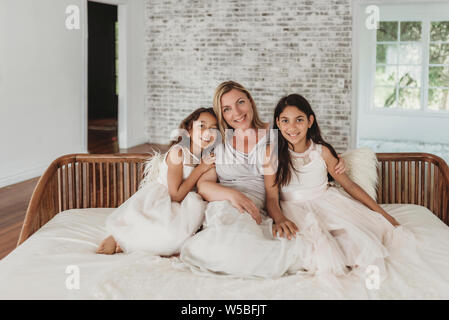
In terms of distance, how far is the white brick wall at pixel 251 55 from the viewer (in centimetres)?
652

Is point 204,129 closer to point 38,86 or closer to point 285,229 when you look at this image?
point 285,229

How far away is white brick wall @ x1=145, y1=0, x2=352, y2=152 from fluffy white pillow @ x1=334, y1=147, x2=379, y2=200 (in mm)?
4132

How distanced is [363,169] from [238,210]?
0.77m

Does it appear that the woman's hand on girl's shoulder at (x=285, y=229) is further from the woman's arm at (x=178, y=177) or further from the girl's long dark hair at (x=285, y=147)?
the woman's arm at (x=178, y=177)

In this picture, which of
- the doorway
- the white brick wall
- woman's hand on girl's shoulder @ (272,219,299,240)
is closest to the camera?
woman's hand on girl's shoulder @ (272,219,299,240)

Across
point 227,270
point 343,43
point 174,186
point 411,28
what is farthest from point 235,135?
point 411,28

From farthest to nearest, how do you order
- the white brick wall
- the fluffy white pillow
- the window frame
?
the window frame → the white brick wall → the fluffy white pillow

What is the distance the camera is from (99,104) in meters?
11.1

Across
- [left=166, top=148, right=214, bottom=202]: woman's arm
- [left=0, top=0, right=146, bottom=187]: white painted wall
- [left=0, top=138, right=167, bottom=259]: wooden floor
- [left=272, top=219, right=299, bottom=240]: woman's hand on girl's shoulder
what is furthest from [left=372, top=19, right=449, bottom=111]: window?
[left=272, top=219, right=299, bottom=240]: woman's hand on girl's shoulder

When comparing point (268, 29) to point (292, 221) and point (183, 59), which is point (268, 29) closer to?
point (183, 59)

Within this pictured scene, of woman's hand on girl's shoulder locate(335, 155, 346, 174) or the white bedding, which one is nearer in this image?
the white bedding

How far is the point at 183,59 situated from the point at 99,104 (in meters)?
4.38

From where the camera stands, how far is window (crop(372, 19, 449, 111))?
25.3 ft

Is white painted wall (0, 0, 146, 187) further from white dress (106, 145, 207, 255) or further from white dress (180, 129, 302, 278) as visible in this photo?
white dress (180, 129, 302, 278)
